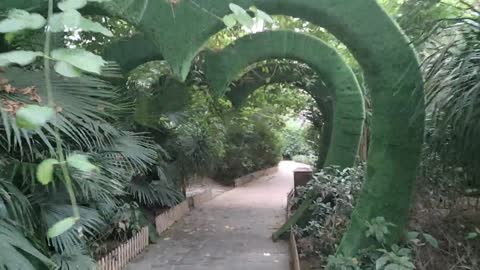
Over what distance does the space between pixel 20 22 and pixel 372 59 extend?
3209 mm

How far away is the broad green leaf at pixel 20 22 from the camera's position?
788 mm

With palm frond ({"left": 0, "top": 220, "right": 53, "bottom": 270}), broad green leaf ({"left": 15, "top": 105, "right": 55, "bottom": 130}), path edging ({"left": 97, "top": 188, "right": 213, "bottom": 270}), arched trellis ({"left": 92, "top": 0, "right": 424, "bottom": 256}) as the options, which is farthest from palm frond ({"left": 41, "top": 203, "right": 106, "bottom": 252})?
broad green leaf ({"left": 15, "top": 105, "right": 55, "bottom": 130})

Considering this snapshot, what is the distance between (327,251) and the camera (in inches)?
207

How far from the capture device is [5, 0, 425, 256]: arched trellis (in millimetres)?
3629

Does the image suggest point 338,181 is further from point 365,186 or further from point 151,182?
point 151,182

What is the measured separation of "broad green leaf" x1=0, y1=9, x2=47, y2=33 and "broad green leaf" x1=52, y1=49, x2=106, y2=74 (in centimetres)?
7

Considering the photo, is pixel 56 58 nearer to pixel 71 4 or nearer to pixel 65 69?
pixel 65 69

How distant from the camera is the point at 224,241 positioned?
23.4 ft

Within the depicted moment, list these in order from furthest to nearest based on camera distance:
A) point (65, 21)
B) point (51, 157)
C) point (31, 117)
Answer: point (51, 157) < point (65, 21) < point (31, 117)

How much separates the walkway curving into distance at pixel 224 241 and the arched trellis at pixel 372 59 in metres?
2.25

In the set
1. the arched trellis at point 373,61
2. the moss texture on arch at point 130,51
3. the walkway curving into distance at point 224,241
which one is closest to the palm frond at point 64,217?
the arched trellis at point 373,61

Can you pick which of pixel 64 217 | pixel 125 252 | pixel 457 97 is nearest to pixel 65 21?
pixel 64 217

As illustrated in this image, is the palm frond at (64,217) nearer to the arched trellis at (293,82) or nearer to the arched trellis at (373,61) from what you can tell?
the arched trellis at (373,61)

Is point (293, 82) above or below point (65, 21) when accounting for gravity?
above
